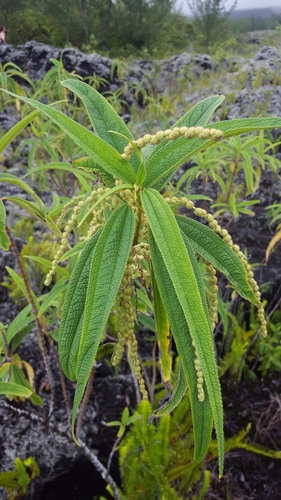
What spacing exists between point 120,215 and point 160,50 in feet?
39.2

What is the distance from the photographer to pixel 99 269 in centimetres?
54

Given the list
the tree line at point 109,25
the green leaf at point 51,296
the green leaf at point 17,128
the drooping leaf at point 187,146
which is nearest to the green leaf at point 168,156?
the drooping leaf at point 187,146

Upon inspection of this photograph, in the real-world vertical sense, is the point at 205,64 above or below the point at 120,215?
above

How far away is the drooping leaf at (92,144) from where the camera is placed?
547 millimetres

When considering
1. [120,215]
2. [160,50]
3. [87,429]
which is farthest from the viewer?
[160,50]

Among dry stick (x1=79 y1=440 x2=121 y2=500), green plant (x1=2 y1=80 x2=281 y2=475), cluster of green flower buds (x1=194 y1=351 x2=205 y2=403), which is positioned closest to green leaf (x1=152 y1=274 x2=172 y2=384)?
green plant (x1=2 y1=80 x2=281 y2=475)

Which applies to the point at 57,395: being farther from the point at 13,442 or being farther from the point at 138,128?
the point at 138,128

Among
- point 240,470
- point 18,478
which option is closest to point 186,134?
point 18,478

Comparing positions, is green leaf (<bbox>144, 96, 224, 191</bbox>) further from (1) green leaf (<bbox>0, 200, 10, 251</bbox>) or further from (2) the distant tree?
(2) the distant tree

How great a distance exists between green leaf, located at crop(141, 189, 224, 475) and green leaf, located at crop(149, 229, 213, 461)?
45 mm

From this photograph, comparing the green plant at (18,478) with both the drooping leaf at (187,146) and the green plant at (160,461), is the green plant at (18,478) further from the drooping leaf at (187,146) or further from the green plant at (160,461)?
the drooping leaf at (187,146)

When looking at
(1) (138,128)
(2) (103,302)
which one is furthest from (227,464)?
(1) (138,128)

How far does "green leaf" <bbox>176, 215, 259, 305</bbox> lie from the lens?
0.61 meters

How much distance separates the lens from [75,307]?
0.62m
